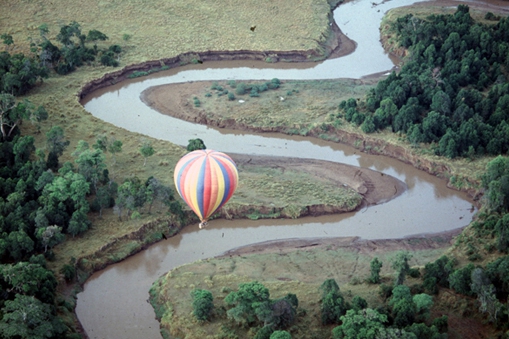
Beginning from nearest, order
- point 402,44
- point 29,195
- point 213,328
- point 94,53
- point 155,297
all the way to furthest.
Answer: point 213,328
point 155,297
point 29,195
point 94,53
point 402,44

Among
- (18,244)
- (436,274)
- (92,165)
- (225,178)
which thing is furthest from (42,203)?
(436,274)

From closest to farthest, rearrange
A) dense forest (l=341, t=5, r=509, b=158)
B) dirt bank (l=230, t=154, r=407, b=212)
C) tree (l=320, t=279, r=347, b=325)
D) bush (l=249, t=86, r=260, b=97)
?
tree (l=320, t=279, r=347, b=325), dirt bank (l=230, t=154, r=407, b=212), dense forest (l=341, t=5, r=509, b=158), bush (l=249, t=86, r=260, b=97)

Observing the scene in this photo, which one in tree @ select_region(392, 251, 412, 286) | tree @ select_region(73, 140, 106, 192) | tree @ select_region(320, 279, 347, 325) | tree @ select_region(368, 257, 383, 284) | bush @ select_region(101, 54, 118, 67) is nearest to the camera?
tree @ select_region(320, 279, 347, 325)

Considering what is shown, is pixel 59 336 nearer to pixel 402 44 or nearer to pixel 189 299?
pixel 189 299

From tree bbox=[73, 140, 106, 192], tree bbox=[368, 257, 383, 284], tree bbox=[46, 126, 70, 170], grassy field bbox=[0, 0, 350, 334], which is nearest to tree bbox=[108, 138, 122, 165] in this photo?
grassy field bbox=[0, 0, 350, 334]

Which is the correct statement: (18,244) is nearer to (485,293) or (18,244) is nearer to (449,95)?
(485,293)

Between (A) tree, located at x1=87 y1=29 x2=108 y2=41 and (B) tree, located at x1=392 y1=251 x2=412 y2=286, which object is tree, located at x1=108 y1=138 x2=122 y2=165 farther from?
(A) tree, located at x1=87 y1=29 x2=108 y2=41

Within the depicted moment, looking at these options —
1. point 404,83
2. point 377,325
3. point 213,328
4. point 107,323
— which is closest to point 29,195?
point 107,323
